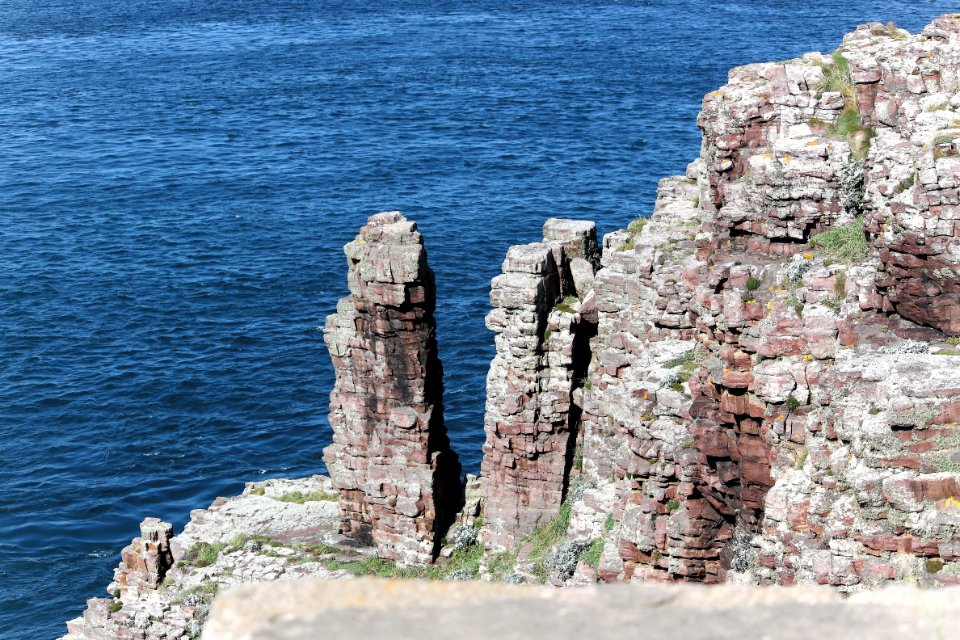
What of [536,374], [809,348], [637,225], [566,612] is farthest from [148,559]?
[566,612]

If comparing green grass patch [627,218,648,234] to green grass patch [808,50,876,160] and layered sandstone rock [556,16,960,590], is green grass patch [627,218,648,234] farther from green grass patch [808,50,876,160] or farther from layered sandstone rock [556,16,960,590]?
green grass patch [808,50,876,160]

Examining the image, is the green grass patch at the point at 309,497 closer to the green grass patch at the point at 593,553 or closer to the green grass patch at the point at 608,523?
the green grass patch at the point at 593,553

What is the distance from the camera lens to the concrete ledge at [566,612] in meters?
9.98

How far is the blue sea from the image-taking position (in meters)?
78.8

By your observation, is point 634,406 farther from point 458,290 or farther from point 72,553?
point 458,290

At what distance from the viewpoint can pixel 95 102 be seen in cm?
15938

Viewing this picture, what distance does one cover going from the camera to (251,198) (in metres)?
124

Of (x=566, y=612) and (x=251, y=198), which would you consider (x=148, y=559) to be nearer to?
(x=566, y=612)

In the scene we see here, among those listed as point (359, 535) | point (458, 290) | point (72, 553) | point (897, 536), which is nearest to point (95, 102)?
point (458, 290)

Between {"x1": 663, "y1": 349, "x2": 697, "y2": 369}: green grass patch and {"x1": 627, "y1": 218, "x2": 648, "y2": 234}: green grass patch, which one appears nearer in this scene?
{"x1": 663, "y1": 349, "x2": 697, "y2": 369}: green grass patch

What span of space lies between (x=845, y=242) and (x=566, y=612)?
20.9m

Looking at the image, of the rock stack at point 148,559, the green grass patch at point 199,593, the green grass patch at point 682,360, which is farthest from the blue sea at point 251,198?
the green grass patch at point 682,360

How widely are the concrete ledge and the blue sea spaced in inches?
2148

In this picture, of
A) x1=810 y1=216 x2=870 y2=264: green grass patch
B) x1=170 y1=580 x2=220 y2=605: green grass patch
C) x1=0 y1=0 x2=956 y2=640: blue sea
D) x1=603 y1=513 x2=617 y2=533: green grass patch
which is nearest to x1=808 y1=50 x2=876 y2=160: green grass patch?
x1=810 y1=216 x2=870 y2=264: green grass patch
